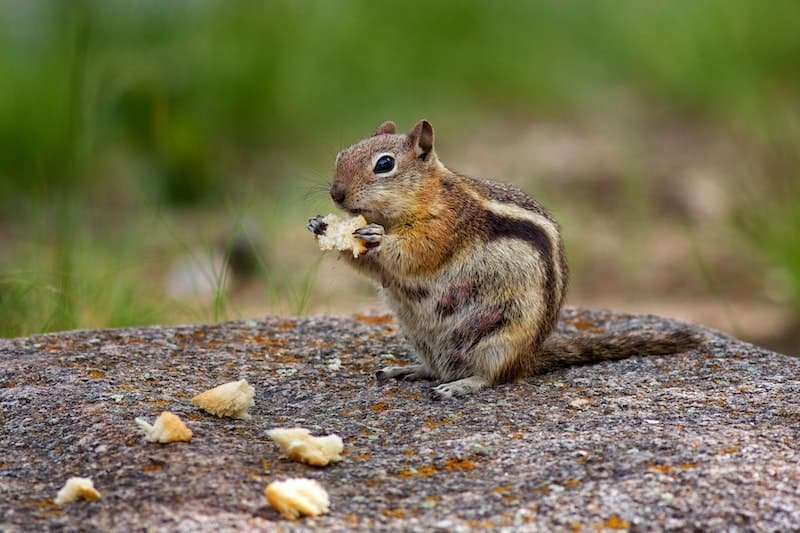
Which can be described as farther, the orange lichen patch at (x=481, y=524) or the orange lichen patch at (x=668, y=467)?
the orange lichen patch at (x=668, y=467)

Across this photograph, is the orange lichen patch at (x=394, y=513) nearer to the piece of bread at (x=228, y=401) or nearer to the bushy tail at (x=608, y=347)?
the piece of bread at (x=228, y=401)

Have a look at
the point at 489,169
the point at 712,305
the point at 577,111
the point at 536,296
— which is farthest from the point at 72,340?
the point at 577,111

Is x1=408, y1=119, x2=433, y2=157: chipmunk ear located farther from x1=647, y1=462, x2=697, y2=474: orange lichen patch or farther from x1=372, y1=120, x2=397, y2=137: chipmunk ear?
x1=647, y1=462, x2=697, y2=474: orange lichen patch

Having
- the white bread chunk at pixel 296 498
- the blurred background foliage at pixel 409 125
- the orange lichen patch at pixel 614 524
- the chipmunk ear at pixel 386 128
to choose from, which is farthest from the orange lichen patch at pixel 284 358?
the orange lichen patch at pixel 614 524

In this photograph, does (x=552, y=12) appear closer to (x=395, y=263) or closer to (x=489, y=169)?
(x=489, y=169)

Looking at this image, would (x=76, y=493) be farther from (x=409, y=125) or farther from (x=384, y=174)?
(x=409, y=125)

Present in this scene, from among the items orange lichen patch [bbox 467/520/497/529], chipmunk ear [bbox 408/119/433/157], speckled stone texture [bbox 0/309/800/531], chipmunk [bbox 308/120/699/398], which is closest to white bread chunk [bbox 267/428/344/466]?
speckled stone texture [bbox 0/309/800/531]

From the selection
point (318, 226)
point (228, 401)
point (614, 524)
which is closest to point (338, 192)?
point (318, 226)
